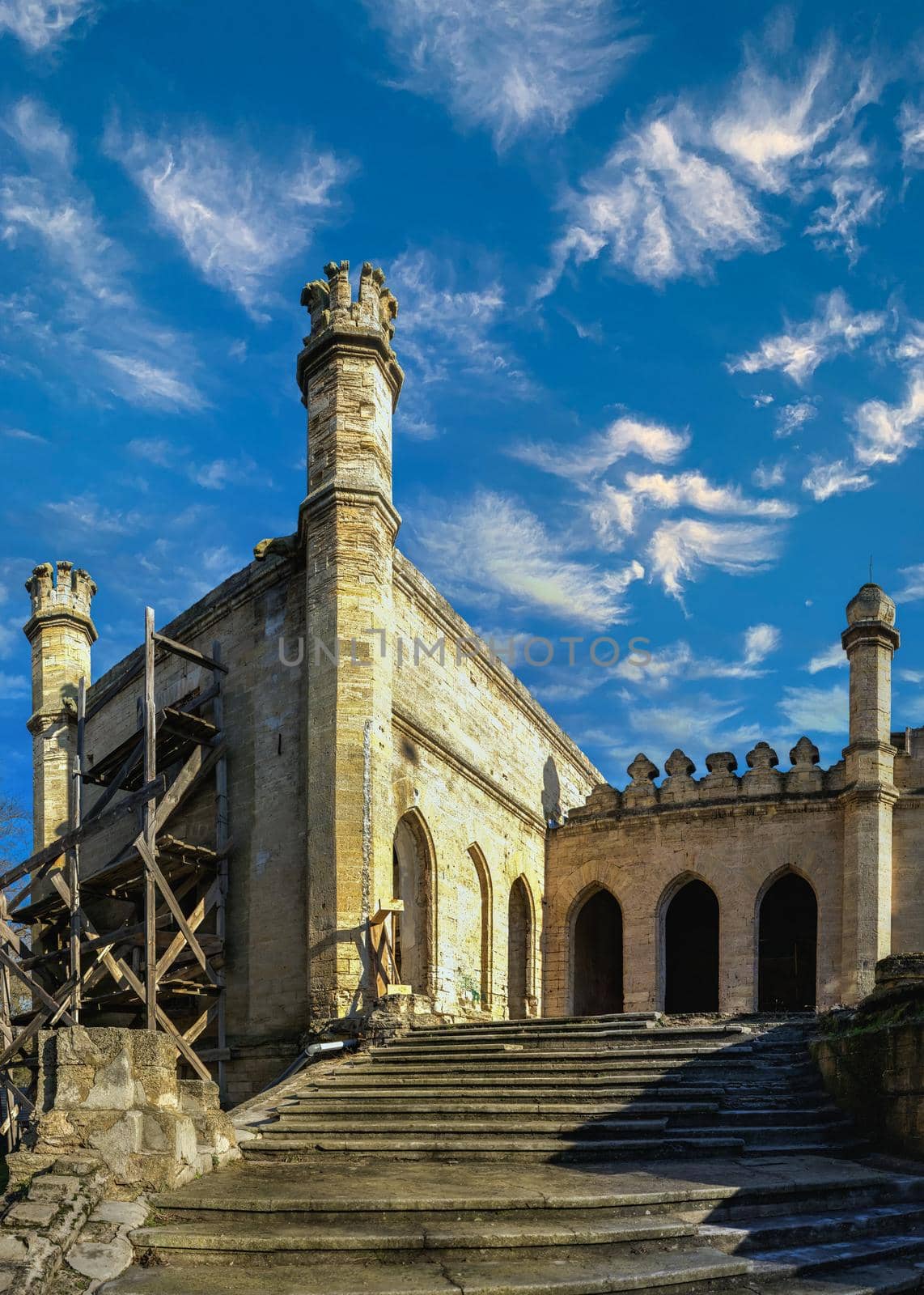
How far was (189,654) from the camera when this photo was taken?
49.8 feet

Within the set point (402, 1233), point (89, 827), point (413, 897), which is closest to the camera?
point (402, 1233)

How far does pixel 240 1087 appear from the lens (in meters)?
13.5

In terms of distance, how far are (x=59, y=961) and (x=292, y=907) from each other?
20.8 ft

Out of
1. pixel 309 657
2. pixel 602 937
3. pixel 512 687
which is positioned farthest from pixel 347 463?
pixel 602 937

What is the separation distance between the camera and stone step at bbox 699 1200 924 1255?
5.53 meters

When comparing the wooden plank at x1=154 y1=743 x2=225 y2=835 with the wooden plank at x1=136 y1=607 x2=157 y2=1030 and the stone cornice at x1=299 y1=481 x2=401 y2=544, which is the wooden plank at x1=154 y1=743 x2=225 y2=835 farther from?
the stone cornice at x1=299 y1=481 x2=401 y2=544

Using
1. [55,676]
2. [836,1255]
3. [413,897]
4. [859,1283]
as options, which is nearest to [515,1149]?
[836,1255]

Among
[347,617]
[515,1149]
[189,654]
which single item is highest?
[347,617]

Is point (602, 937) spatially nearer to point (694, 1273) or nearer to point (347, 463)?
point (347, 463)

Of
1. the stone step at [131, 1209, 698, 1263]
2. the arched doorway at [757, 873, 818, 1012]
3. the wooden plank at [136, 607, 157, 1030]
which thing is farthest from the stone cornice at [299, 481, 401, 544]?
the arched doorway at [757, 873, 818, 1012]

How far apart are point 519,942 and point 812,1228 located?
13.9 metres

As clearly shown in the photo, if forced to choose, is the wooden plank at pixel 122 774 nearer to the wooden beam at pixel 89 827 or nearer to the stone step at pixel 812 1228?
the wooden beam at pixel 89 827

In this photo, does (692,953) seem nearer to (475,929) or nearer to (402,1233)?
(475,929)

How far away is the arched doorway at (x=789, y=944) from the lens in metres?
22.3
